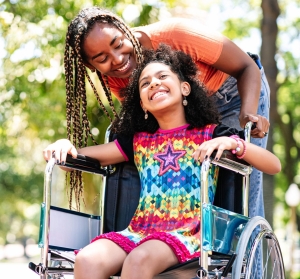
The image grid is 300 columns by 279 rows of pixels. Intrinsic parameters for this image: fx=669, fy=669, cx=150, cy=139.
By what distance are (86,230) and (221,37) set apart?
122cm

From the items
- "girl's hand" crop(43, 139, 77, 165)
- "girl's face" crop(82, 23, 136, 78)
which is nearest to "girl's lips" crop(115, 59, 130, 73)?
"girl's face" crop(82, 23, 136, 78)

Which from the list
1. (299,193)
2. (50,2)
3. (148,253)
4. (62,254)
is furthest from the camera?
(299,193)

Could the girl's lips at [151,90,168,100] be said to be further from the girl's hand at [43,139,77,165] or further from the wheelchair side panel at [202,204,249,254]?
the wheelchair side panel at [202,204,249,254]

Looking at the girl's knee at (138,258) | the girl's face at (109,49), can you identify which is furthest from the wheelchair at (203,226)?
the girl's face at (109,49)

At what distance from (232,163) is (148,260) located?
580 mm

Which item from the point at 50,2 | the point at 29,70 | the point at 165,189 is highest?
the point at 50,2

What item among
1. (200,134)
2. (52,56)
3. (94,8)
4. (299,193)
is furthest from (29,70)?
(299,193)

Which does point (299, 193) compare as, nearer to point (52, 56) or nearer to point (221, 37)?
point (52, 56)

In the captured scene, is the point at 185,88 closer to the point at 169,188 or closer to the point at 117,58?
the point at 117,58

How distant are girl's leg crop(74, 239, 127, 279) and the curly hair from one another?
2.34ft

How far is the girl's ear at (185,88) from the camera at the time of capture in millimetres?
3357

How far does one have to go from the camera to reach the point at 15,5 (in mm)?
7500

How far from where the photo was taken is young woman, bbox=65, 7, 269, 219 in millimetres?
3430

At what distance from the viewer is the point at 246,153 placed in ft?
9.87
